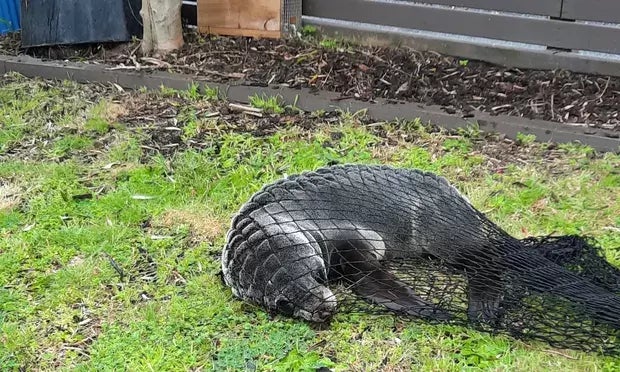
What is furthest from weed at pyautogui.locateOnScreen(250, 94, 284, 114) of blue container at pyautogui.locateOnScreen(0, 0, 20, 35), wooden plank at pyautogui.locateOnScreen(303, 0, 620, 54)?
blue container at pyautogui.locateOnScreen(0, 0, 20, 35)

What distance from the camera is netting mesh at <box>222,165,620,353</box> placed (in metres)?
3.17

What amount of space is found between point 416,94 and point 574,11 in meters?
1.69

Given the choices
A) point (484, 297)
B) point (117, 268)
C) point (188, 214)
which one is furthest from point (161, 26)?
point (484, 297)

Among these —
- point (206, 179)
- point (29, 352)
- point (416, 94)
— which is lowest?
point (29, 352)

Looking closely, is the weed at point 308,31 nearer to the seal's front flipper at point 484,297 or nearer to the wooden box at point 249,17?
the wooden box at point 249,17

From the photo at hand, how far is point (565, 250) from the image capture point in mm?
3555

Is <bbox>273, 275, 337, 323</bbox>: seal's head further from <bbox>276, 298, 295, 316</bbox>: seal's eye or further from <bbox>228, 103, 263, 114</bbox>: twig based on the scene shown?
<bbox>228, 103, 263, 114</bbox>: twig

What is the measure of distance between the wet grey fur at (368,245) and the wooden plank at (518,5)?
3.14 meters

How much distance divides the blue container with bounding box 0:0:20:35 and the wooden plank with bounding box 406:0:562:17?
464cm

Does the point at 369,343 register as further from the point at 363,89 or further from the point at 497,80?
the point at 497,80

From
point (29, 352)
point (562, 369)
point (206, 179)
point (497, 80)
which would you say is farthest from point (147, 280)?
point (497, 80)

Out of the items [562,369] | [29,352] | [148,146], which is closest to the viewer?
[562,369]

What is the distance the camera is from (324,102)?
19.1 feet

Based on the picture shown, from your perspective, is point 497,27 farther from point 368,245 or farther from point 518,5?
point 368,245
